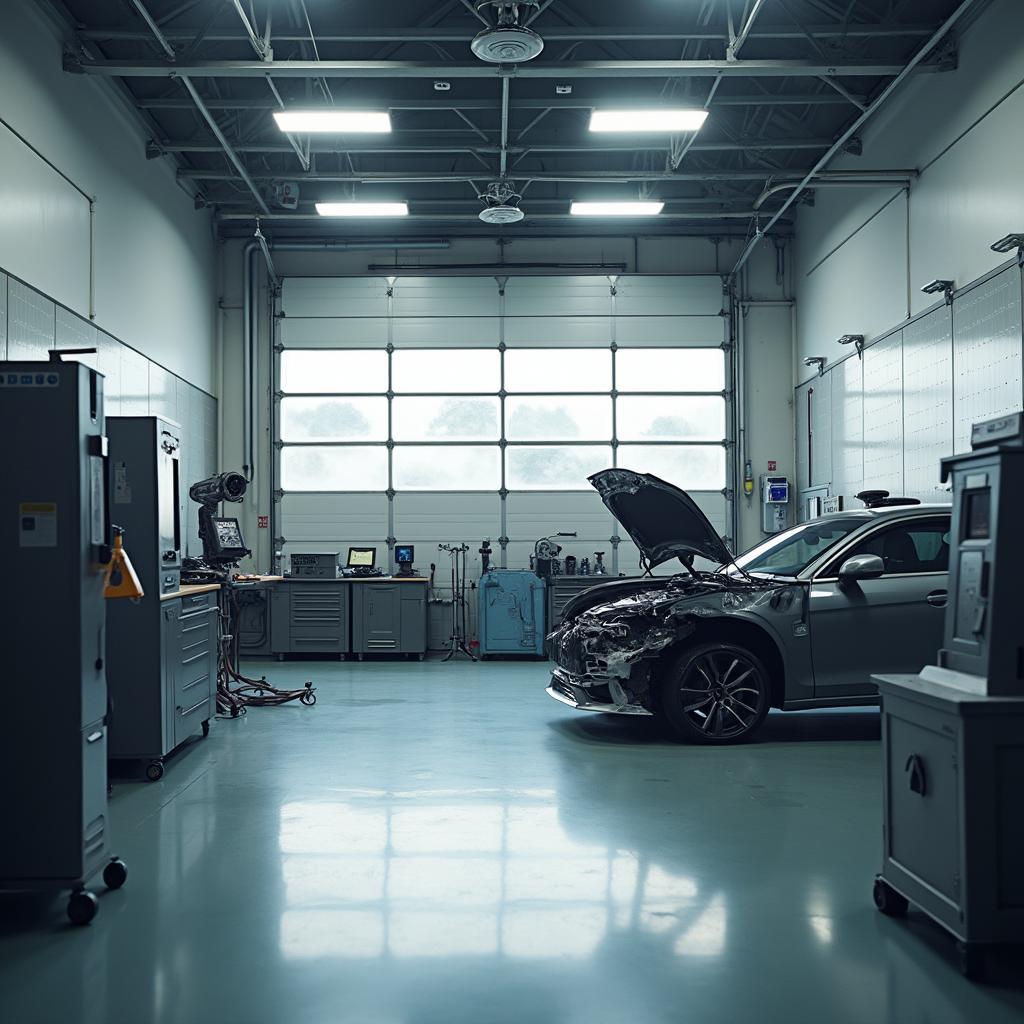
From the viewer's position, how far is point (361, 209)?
1067cm

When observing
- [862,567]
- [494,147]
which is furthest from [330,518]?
[862,567]

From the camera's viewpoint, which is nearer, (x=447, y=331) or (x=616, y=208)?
(x=616, y=208)

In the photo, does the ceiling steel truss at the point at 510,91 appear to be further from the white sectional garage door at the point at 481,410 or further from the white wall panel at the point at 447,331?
the white wall panel at the point at 447,331

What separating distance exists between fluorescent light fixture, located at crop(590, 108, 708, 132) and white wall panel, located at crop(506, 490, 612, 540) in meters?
5.08

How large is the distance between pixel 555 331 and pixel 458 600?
3.61m

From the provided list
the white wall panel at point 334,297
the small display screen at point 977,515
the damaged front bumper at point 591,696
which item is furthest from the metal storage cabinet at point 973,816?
the white wall panel at point 334,297

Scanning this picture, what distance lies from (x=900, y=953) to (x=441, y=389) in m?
10.3

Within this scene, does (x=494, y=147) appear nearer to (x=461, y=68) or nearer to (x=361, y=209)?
(x=361, y=209)

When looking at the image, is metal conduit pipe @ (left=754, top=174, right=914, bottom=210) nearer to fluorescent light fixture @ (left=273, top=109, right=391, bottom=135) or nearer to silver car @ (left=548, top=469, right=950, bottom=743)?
silver car @ (left=548, top=469, right=950, bottom=743)

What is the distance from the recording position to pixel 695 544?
623cm

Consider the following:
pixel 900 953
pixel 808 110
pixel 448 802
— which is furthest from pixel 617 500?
pixel 808 110

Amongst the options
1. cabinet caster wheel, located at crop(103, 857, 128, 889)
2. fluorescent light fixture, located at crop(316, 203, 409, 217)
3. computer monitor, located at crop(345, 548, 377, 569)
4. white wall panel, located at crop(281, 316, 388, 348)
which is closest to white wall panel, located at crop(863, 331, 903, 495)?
fluorescent light fixture, located at crop(316, 203, 409, 217)

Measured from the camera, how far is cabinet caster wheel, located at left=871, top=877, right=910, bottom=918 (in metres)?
3.30

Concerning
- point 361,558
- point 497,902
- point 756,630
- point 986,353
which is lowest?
point 497,902
